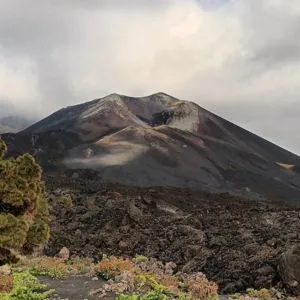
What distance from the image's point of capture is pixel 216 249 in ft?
158

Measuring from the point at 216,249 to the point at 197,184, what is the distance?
70391mm

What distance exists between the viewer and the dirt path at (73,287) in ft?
57.0

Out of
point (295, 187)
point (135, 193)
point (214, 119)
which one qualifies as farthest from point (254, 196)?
point (214, 119)

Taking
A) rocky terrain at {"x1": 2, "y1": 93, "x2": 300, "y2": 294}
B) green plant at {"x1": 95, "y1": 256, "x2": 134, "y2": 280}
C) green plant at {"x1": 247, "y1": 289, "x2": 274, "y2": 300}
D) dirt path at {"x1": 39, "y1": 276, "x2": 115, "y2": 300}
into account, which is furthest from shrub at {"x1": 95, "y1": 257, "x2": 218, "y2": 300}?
rocky terrain at {"x1": 2, "y1": 93, "x2": 300, "y2": 294}

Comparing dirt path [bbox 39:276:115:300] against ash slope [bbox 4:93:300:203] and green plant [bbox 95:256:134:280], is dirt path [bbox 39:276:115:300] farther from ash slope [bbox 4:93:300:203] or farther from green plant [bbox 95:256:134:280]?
ash slope [bbox 4:93:300:203]

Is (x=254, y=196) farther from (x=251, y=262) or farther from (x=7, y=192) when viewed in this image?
(x=7, y=192)

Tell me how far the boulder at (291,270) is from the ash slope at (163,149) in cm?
7541

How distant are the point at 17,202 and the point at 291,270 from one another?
18852 mm

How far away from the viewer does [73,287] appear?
1906 centimetres

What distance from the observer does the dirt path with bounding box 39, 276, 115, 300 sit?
17.4 metres

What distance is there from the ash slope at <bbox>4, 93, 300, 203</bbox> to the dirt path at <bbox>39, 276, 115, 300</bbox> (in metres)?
89.5

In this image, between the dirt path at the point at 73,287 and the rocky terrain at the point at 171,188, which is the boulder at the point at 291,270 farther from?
the dirt path at the point at 73,287

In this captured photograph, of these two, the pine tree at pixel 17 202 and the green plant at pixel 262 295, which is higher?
the pine tree at pixel 17 202

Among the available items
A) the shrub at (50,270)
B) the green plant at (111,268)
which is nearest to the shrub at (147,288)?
the green plant at (111,268)
